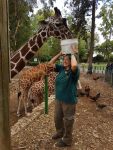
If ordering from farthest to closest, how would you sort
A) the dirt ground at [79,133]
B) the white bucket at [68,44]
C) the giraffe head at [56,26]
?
1. the giraffe head at [56,26]
2. the dirt ground at [79,133]
3. the white bucket at [68,44]

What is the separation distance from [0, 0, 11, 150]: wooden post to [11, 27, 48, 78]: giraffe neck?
8.11 metres

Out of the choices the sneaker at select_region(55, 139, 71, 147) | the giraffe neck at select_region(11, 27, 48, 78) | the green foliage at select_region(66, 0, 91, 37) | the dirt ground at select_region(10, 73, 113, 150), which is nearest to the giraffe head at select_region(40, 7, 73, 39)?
the giraffe neck at select_region(11, 27, 48, 78)

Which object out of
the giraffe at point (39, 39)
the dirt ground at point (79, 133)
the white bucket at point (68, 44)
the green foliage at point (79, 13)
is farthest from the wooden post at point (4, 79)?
the green foliage at point (79, 13)

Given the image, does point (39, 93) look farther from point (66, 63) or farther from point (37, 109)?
point (66, 63)

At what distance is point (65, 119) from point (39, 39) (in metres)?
6.92

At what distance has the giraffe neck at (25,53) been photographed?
1184cm

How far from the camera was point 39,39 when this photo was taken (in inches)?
501

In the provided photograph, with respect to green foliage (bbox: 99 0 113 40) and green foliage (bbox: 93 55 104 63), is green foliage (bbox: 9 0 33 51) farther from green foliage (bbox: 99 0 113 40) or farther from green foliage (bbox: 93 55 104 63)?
green foliage (bbox: 93 55 104 63)

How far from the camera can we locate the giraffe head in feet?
43.0

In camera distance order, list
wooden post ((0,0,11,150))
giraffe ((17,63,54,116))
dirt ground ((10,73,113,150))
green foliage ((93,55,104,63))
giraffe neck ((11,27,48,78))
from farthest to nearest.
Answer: green foliage ((93,55,104,63)) < giraffe neck ((11,27,48,78)) < giraffe ((17,63,54,116)) < dirt ground ((10,73,113,150)) < wooden post ((0,0,11,150))

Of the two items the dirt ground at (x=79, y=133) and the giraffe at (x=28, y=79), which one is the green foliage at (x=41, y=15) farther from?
the dirt ground at (x=79, y=133)

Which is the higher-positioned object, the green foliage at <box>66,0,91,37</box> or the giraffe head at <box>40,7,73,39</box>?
the green foliage at <box>66,0,91,37</box>

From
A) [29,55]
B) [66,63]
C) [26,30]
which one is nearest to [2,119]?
[66,63]

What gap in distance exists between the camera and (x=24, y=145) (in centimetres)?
645
